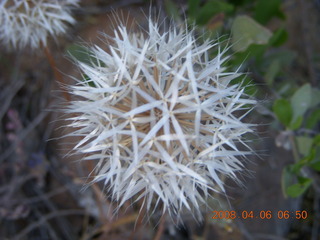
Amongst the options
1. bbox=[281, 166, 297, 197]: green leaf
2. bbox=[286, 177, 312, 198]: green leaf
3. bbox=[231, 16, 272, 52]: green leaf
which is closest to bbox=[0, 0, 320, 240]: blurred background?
bbox=[231, 16, 272, 52]: green leaf

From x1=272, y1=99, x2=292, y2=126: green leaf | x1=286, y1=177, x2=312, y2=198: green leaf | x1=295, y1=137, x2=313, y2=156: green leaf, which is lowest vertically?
x1=286, y1=177, x2=312, y2=198: green leaf

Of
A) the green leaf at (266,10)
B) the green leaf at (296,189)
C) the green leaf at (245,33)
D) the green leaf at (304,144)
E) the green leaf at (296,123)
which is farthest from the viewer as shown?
the green leaf at (266,10)

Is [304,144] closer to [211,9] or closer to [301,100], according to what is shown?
[301,100]

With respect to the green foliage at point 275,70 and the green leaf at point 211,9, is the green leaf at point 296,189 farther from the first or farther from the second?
the green leaf at point 211,9

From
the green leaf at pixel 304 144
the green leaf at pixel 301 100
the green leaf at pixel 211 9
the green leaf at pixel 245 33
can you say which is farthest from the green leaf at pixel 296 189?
the green leaf at pixel 211 9

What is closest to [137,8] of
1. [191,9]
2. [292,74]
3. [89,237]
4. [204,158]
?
[191,9]

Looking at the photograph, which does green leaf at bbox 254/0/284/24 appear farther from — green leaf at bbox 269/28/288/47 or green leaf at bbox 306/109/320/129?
green leaf at bbox 306/109/320/129
